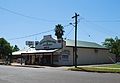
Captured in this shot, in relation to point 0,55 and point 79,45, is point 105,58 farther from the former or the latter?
point 0,55

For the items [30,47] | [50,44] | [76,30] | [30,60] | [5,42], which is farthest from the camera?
[5,42]

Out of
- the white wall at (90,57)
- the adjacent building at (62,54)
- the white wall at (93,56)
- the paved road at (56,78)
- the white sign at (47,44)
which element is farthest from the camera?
the white wall at (93,56)

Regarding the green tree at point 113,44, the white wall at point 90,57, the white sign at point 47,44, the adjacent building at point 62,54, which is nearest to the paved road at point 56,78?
the adjacent building at point 62,54

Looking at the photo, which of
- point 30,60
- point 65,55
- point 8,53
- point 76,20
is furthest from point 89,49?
point 8,53

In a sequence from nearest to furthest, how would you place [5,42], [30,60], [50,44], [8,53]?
[50,44] < [30,60] < [8,53] < [5,42]

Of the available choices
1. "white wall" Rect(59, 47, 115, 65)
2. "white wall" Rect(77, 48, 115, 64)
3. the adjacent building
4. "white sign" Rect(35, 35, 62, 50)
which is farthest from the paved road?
"white wall" Rect(77, 48, 115, 64)

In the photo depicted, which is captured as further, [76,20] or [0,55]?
[0,55]

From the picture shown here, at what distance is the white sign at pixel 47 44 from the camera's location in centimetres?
→ 6045

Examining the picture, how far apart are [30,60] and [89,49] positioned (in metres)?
13.8

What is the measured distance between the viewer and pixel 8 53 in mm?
85125

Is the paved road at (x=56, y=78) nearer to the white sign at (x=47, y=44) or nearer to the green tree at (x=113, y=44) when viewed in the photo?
the white sign at (x=47, y=44)

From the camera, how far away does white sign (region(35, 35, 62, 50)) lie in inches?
2380

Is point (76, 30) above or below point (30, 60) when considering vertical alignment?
above

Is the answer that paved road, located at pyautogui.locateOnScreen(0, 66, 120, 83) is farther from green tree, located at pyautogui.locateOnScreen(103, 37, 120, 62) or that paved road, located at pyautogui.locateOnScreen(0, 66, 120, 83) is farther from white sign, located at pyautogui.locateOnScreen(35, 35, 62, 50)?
green tree, located at pyautogui.locateOnScreen(103, 37, 120, 62)
